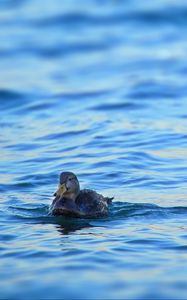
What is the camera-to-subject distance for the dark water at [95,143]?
375 inches

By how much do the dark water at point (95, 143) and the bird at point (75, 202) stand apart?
5.1 inches

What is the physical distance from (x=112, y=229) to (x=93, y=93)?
375 inches

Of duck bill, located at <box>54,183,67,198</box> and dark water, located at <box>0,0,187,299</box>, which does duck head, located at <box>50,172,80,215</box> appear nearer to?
duck bill, located at <box>54,183,67,198</box>

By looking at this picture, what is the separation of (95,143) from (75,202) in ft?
13.9

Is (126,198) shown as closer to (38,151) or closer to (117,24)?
Answer: (38,151)

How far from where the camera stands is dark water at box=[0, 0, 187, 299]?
31.3 feet

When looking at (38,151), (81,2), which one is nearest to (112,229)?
(38,151)

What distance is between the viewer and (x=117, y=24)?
26.6 m

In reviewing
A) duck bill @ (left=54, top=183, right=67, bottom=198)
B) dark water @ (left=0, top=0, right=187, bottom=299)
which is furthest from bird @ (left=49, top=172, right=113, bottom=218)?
dark water @ (left=0, top=0, right=187, bottom=299)

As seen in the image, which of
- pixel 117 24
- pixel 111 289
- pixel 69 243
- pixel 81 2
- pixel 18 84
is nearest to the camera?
→ pixel 111 289

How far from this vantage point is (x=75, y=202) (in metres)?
11.6

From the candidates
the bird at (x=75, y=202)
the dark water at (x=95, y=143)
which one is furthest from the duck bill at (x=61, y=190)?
the dark water at (x=95, y=143)

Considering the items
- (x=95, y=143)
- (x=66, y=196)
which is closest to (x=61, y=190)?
(x=66, y=196)

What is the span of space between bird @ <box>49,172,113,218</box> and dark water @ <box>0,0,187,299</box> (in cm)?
13
